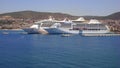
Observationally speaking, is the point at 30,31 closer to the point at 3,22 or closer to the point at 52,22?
the point at 52,22

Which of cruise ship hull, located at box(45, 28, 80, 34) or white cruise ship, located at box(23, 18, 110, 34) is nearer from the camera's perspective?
cruise ship hull, located at box(45, 28, 80, 34)

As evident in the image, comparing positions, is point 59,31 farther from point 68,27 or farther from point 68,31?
point 68,27

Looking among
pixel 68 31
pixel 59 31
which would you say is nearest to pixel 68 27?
pixel 68 31

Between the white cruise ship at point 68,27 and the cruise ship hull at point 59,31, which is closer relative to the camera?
the cruise ship hull at point 59,31

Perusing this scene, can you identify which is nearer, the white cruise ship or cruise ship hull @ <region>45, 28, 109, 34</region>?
cruise ship hull @ <region>45, 28, 109, 34</region>

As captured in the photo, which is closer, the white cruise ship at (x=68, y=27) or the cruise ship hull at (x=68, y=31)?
the cruise ship hull at (x=68, y=31)

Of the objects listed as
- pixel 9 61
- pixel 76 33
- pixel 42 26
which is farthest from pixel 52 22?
pixel 9 61

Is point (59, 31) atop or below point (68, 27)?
below

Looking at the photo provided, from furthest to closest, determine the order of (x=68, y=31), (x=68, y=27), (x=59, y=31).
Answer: (x=68, y=27) → (x=68, y=31) → (x=59, y=31)
